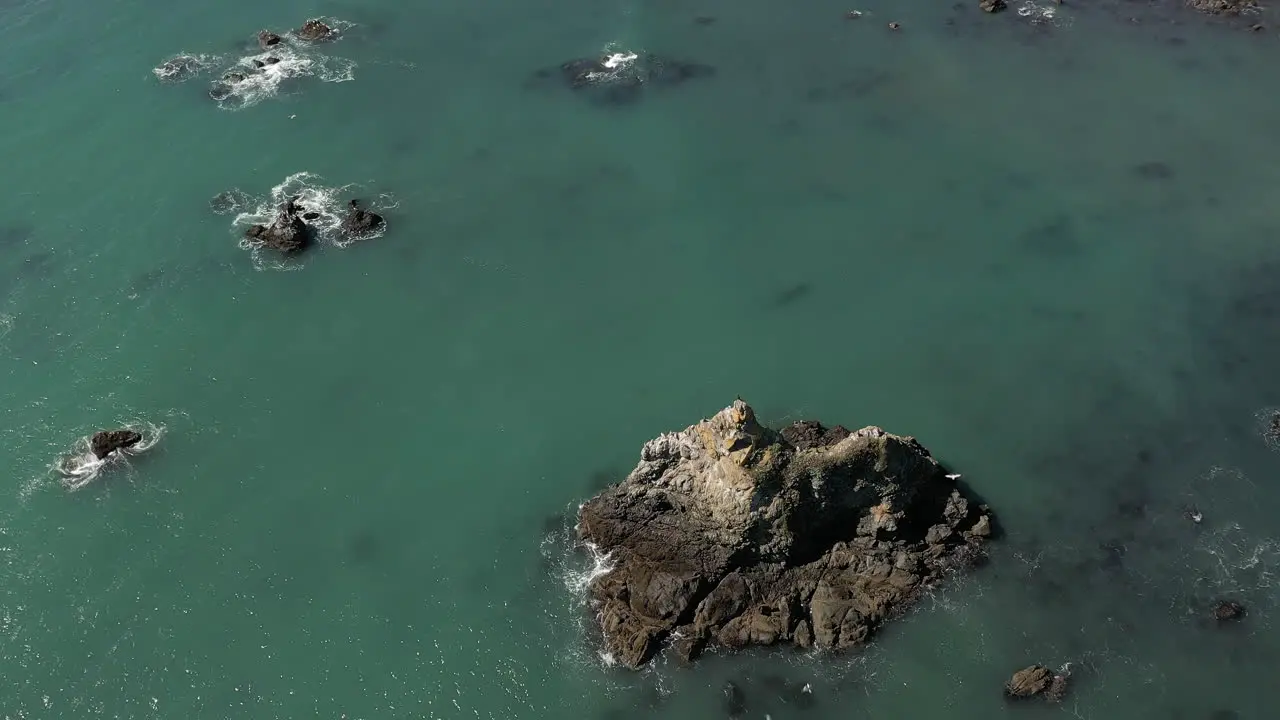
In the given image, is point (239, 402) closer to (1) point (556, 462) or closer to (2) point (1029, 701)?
(1) point (556, 462)

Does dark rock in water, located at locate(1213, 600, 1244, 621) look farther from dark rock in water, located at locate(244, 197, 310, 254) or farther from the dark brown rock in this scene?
dark rock in water, located at locate(244, 197, 310, 254)

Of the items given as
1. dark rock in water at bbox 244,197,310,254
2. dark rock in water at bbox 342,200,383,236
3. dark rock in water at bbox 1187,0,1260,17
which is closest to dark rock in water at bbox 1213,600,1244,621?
dark rock in water at bbox 342,200,383,236

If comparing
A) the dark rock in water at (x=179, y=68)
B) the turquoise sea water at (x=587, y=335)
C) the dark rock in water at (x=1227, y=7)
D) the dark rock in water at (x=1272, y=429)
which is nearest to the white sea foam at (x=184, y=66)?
the dark rock in water at (x=179, y=68)

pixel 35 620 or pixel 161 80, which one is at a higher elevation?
pixel 161 80

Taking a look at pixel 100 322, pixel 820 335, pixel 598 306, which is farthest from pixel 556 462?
pixel 100 322

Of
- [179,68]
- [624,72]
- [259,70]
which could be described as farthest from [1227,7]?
[179,68]

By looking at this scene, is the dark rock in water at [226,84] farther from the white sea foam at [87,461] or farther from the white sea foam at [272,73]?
the white sea foam at [87,461]

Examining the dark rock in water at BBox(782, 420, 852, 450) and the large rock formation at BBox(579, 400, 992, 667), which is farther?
the dark rock in water at BBox(782, 420, 852, 450)

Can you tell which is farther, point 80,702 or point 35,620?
point 35,620
